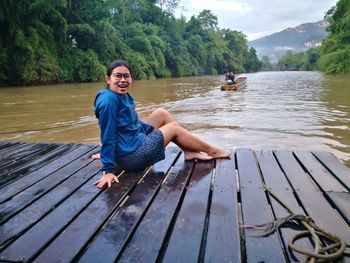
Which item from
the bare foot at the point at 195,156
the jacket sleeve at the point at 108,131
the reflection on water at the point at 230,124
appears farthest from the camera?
the reflection on water at the point at 230,124

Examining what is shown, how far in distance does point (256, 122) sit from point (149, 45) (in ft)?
98.1

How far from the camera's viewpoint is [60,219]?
1.96m

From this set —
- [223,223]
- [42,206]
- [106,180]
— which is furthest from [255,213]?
[42,206]

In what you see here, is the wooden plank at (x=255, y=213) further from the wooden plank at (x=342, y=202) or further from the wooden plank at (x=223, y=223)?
the wooden plank at (x=342, y=202)

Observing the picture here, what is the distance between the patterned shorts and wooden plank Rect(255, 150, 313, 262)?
892 mm

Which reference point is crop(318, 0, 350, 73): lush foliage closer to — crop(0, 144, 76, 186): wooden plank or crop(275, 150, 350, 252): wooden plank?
crop(275, 150, 350, 252): wooden plank

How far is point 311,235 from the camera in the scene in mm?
1698

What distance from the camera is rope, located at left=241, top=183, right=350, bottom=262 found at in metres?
1.51

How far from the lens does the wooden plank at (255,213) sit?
5.10ft

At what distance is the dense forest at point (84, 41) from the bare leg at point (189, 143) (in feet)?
65.0

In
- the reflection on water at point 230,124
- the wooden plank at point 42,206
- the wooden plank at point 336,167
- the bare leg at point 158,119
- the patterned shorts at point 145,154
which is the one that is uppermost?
the bare leg at point 158,119

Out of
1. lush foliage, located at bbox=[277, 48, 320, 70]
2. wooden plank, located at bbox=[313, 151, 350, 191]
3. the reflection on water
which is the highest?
wooden plank, located at bbox=[313, 151, 350, 191]

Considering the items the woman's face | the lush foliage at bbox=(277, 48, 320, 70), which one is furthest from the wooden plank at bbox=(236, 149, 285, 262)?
the lush foliage at bbox=(277, 48, 320, 70)

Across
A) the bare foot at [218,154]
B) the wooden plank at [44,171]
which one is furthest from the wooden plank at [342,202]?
the wooden plank at [44,171]
